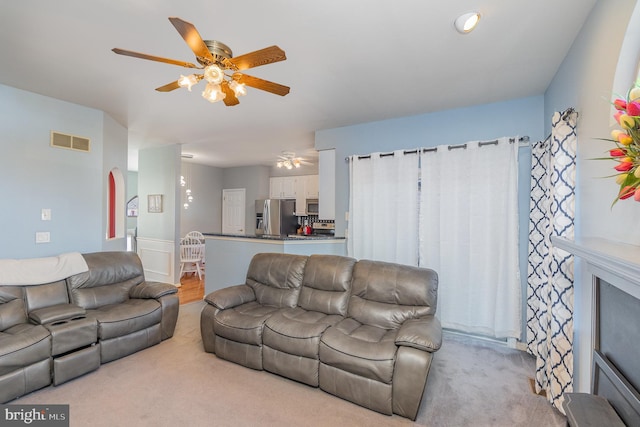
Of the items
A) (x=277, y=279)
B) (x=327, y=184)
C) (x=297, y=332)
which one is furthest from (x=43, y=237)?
(x=327, y=184)

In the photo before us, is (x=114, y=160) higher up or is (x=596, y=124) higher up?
(x=114, y=160)

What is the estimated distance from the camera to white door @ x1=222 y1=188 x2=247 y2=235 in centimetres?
809

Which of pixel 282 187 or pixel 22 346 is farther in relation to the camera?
pixel 282 187

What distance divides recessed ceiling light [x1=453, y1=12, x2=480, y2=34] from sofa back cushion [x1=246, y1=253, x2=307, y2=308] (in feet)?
8.07

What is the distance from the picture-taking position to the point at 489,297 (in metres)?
3.28

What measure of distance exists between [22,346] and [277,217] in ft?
17.3

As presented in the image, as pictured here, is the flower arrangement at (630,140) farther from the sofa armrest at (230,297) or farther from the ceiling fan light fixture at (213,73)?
the sofa armrest at (230,297)

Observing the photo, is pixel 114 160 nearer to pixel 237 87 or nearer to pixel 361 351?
pixel 237 87

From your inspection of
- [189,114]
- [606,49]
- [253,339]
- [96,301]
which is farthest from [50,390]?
[606,49]

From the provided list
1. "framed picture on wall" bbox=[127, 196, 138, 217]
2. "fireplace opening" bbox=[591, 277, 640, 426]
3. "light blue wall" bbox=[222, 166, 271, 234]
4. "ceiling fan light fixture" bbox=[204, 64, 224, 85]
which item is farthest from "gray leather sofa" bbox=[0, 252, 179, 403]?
"framed picture on wall" bbox=[127, 196, 138, 217]

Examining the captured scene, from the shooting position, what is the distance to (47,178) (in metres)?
3.33

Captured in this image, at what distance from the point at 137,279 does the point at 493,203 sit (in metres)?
4.24

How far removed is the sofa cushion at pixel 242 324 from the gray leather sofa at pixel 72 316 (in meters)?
0.82

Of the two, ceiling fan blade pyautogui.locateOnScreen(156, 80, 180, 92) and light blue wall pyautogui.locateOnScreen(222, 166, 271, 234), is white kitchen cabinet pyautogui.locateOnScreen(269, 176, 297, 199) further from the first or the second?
ceiling fan blade pyautogui.locateOnScreen(156, 80, 180, 92)
